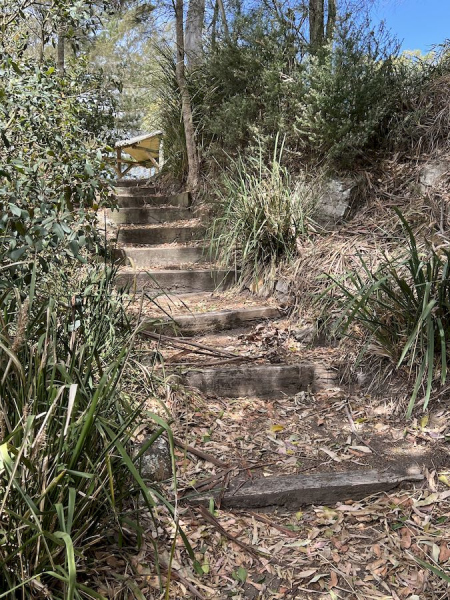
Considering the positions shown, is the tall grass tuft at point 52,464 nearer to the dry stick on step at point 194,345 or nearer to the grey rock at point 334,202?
the dry stick on step at point 194,345

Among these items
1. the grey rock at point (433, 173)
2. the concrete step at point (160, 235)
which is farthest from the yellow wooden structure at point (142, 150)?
the grey rock at point (433, 173)

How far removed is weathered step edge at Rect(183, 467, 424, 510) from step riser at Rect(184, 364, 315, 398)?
2.39 feet

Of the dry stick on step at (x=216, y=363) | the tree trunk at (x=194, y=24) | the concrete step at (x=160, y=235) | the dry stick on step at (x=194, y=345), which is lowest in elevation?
the dry stick on step at (x=216, y=363)

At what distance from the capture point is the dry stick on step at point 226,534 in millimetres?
1754

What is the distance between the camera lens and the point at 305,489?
6.57ft

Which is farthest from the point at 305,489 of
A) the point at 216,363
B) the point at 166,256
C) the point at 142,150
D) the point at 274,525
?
the point at 142,150

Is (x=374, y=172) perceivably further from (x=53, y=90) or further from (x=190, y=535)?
(x=190, y=535)

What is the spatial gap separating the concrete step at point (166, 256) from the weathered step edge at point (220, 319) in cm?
118

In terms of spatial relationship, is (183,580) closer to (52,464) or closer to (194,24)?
(52,464)

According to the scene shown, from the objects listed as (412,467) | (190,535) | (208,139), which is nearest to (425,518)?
(412,467)

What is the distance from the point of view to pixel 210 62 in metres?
5.35

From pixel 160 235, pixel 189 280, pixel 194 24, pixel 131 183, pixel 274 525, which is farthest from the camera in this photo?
pixel 194 24

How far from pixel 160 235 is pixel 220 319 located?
1.99 m

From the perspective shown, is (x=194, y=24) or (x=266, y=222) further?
(x=194, y=24)
